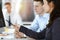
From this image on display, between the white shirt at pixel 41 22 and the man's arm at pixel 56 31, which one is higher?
the man's arm at pixel 56 31

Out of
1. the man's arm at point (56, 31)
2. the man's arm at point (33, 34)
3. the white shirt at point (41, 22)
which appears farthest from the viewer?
the white shirt at point (41, 22)

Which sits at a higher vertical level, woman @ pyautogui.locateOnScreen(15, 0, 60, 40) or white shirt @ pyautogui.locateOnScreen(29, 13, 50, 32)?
woman @ pyautogui.locateOnScreen(15, 0, 60, 40)

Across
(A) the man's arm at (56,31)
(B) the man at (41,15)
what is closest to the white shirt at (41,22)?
(B) the man at (41,15)

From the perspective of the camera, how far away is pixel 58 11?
144 centimetres

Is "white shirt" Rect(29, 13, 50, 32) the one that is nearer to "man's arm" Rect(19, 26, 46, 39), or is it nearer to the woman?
"man's arm" Rect(19, 26, 46, 39)

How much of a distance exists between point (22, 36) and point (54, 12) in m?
0.98

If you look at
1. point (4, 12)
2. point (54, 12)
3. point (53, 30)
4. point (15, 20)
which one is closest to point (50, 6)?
point (54, 12)

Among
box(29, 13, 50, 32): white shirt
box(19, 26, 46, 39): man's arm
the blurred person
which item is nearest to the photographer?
box(19, 26, 46, 39): man's arm

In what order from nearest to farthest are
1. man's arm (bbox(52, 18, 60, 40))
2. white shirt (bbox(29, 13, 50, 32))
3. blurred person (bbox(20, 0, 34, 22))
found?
man's arm (bbox(52, 18, 60, 40))
white shirt (bbox(29, 13, 50, 32))
blurred person (bbox(20, 0, 34, 22))

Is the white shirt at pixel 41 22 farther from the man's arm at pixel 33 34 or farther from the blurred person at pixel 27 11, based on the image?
the blurred person at pixel 27 11

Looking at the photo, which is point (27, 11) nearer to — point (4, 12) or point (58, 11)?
point (4, 12)

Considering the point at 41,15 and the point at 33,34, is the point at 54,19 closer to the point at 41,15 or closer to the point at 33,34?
the point at 33,34

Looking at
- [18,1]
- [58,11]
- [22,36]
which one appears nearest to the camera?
[58,11]

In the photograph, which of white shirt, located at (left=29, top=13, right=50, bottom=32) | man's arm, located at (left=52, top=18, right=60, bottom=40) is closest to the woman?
man's arm, located at (left=52, top=18, right=60, bottom=40)
